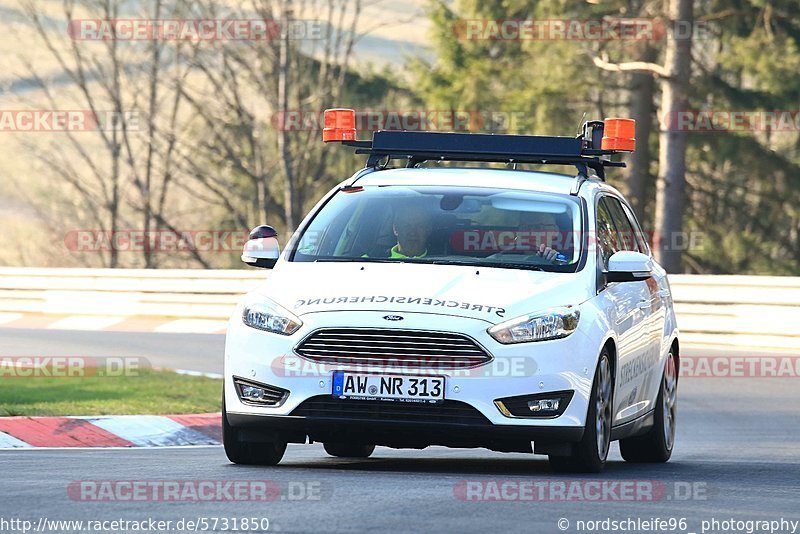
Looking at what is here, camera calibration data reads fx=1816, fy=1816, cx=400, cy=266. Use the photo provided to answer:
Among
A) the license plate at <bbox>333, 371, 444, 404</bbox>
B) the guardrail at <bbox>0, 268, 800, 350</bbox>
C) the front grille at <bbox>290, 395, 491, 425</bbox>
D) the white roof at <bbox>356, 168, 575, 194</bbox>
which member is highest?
the white roof at <bbox>356, 168, 575, 194</bbox>

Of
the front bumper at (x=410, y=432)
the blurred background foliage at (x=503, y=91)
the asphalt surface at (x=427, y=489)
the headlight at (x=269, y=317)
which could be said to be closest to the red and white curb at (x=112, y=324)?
the blurred background foliage at (x=503, y=91)

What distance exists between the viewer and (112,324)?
24.4 metres

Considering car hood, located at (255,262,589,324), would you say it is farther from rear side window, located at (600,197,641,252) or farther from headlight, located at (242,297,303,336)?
rear side window, located at (600,197,641,252)

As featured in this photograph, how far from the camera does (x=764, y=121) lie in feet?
123

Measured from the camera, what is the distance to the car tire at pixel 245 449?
9.44 meters

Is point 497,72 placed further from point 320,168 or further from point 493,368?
point 493,368

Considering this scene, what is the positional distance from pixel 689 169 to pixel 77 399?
Answer: 2731cm

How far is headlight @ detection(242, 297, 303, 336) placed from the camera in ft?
29.9
